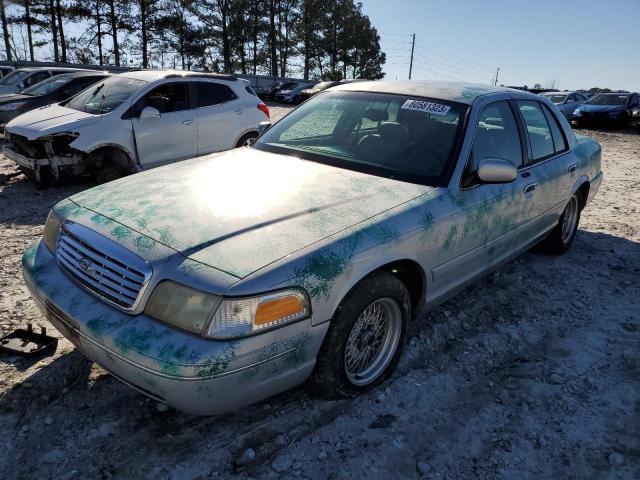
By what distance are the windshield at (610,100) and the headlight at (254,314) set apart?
21.9m

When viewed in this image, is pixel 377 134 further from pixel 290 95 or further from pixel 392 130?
pixel 290 95

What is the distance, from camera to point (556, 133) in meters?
4.45

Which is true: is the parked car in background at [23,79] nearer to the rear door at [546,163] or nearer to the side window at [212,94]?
the side window at [212,94]

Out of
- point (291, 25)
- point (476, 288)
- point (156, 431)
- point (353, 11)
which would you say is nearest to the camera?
point (156, 431)

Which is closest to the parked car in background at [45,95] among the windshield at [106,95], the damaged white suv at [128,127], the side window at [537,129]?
the windshield at [106,95]

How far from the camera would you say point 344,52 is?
159ft

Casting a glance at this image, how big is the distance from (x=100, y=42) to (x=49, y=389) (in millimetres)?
37623

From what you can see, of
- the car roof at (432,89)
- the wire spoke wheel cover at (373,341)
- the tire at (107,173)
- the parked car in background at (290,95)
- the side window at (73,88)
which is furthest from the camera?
the parked car in background at (290,95)

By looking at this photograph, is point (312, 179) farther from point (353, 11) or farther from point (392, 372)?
point (353, 11)

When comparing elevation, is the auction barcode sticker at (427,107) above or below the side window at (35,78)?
above

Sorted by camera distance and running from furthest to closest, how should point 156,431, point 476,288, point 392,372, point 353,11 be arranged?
point 353,11, point 476,288, point 392,372, point 156,431

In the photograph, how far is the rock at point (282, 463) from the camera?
2.22 metres

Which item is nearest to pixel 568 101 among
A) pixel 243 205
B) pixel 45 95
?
pixel 45 95

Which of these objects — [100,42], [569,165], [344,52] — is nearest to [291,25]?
[344,52]
